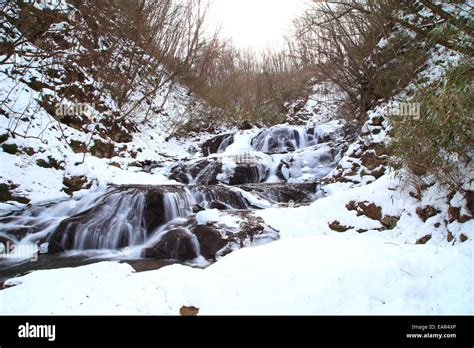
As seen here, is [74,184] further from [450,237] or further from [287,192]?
[450,237]

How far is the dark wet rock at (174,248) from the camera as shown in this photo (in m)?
5.66

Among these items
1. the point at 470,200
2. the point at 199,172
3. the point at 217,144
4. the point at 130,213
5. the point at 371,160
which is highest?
the point at 217,144

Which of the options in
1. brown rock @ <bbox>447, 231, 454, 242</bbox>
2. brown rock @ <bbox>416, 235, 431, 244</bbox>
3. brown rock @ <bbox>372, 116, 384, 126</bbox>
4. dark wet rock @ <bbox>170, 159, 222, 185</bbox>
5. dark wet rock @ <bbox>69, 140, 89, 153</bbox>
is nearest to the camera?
brown rock @ <bbox>447, 231, 454, 242</bbox>

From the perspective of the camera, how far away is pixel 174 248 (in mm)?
5816

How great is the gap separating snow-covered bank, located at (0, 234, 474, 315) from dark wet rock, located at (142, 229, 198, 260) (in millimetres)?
2415

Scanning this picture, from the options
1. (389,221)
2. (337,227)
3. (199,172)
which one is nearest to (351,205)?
(337,227)

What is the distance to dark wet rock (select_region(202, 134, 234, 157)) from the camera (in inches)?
613

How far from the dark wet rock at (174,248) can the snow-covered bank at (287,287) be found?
241cm

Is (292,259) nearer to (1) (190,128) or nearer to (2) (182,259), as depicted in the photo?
(2) (182,259)

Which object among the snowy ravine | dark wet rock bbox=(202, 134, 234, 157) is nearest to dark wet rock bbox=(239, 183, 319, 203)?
the snowy ravine

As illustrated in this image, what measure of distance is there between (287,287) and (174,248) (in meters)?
3.72

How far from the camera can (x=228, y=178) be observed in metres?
11.0

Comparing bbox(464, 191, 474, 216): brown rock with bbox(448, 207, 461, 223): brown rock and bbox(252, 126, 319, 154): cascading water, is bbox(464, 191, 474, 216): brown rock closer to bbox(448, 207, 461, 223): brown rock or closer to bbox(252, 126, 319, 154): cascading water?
bbox(448, 207, 461, 223): brown rock

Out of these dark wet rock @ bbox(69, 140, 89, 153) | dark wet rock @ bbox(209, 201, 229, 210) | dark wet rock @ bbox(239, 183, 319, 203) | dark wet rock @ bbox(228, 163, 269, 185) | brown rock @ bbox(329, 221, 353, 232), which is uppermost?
dark wet rock @ bbox(69, 140, 89, 153)
